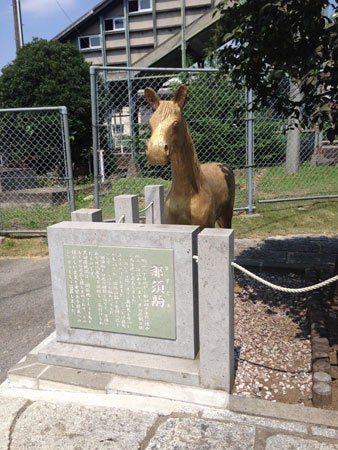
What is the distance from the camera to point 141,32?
527 inches

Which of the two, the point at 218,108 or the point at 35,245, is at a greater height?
the point at 218,108

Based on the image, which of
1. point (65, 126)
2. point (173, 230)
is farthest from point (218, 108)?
point (173, 230)

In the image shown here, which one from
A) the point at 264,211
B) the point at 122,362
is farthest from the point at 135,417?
the point at 264,211

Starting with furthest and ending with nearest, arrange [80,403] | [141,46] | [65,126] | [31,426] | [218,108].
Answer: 1. [141,46]
2. [218,108]
3. [65,126]
4. [80,403]
5. [31,426]

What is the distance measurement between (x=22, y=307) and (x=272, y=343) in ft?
8.21

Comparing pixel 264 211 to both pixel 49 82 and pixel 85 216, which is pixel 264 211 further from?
pixel 49 82

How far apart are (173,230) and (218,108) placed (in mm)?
5435

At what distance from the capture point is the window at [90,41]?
13875 mm

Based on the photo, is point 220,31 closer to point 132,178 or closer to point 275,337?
point 275,337

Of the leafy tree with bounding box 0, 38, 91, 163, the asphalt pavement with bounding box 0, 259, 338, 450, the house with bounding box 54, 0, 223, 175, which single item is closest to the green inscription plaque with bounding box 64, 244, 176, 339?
the asphalt pavement with bounding box 0, 259, 338, 450

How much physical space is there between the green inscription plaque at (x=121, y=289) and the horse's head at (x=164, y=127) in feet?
2.04

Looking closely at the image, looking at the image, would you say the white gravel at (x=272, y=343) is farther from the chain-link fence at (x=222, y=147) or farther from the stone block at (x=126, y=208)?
the chain-link fence at (x=222, y=147)

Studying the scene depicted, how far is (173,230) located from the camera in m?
2.64

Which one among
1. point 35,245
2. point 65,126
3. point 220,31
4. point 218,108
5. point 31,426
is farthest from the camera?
point 218,108
